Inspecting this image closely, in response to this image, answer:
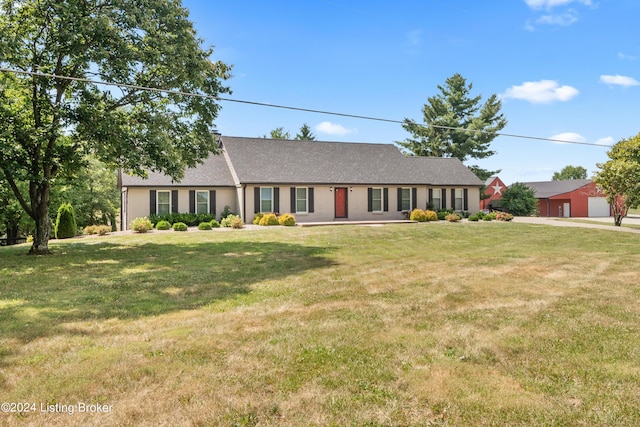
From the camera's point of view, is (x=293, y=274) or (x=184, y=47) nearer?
(x=293, y=274)

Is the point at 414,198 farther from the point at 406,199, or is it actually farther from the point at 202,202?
the point at 202,202

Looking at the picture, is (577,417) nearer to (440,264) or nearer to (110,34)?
(440,264)

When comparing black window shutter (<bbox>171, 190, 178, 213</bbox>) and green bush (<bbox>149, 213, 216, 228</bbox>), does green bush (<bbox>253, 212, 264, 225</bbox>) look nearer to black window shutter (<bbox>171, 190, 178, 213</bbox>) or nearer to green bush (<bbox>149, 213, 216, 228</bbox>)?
green bush (<bbox>149, 213, 216, 228</bbox>)

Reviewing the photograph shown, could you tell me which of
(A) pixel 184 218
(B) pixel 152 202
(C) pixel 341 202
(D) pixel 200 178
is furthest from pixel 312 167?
(B) pixel 152 202

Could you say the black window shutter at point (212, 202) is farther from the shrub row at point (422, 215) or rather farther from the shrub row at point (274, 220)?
the shrub row at point (422, 215)

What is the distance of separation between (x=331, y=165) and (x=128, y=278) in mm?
20594

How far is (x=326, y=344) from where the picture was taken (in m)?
4.64

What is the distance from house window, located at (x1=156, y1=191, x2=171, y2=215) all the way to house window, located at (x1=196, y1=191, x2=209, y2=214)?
5.77ft

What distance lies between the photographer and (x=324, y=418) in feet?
10.1

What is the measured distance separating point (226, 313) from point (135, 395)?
2.56 metres

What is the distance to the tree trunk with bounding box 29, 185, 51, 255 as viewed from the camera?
13.1m

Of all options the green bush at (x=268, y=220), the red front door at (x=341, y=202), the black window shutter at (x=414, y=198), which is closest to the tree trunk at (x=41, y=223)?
the green bush at (x=268, y=220)

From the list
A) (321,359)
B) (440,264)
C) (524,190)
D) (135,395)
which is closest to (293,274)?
(440,264)

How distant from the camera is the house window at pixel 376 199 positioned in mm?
27453
